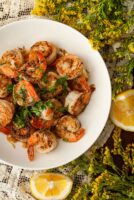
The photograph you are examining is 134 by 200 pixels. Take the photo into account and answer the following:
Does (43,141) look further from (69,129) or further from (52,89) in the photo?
(52,89)

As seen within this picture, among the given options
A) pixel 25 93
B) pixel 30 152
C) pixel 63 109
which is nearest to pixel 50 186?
pixel 30 152

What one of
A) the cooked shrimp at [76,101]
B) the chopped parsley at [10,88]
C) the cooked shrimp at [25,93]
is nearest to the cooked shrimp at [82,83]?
the cooked shrimp at [76,101]

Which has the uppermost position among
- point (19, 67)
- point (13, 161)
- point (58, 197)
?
point (19, 67)

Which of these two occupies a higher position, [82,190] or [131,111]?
[131,111]

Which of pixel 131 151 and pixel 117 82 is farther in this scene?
pixel 131 151

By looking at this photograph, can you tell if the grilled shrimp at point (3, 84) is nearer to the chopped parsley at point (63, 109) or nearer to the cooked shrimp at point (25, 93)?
the cooked shrimp at point (25, 93)

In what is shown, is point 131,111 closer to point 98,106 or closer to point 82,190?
point 98,106

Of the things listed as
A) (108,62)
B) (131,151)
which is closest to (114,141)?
(131,151)

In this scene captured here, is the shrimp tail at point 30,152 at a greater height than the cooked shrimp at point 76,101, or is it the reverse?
the cooked shrimp at point 76,101
